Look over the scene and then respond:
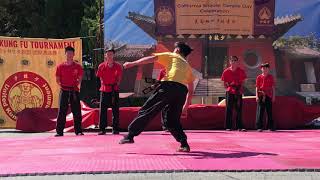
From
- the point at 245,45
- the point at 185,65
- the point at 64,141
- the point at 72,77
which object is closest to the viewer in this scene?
the point at 185,65

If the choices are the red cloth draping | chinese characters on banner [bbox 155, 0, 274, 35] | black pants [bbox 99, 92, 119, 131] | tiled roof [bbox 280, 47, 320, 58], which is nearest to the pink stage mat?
black pants [bbox 99, 92, 119, 131]

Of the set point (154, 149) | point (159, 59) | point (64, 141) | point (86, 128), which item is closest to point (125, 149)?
point (154, 149)

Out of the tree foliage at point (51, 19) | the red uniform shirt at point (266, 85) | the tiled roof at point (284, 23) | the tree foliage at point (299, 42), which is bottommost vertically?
the red uniform shirt at point (266, 85)

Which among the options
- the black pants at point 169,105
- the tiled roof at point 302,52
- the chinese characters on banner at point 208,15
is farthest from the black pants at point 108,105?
the tiled roof at point 302,52

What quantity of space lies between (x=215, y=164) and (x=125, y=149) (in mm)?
1751

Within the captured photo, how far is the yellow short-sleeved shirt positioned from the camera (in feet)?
24.0

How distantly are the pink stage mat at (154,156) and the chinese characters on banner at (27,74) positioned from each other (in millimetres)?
3993

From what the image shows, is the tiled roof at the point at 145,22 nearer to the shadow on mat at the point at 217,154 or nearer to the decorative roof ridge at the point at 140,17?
the decorative roof ridge at the point at 140,17

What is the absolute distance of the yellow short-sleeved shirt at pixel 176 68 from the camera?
7.30m

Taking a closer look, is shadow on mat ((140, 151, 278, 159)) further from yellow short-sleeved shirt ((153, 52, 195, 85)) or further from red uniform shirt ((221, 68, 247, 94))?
red uniform shirt ((221, 68, 247, 94))

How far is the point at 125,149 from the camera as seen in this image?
7648mm

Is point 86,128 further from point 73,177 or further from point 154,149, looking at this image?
point 73,177

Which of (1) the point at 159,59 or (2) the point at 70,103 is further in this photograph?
(2) the point at 70,103

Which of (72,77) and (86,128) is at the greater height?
(72,77)
